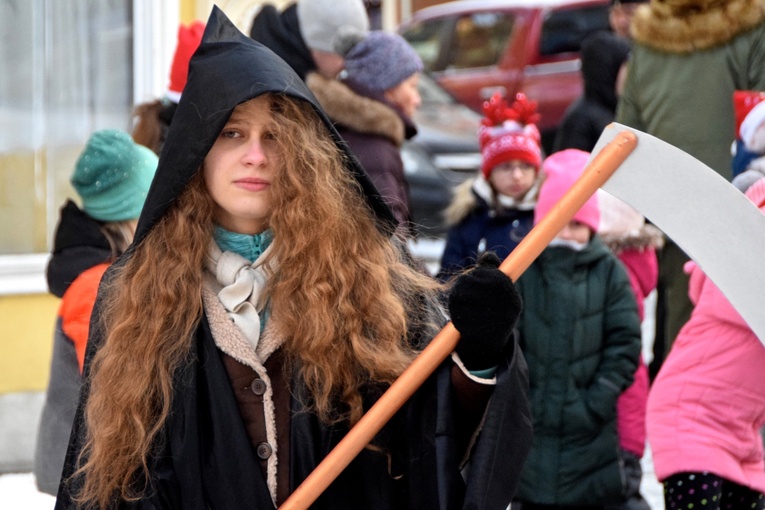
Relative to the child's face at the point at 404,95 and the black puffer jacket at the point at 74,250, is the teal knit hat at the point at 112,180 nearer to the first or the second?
the black puffer jacket at the point at 74,250

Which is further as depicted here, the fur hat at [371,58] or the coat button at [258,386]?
the fur hat at [371,58]

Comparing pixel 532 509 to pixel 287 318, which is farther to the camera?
pixel 532 509

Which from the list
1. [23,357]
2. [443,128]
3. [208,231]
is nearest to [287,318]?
[208,231]

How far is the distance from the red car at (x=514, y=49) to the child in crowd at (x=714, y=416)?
26.0 feet

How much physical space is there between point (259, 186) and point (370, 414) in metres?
0.54

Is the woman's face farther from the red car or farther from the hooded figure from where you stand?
the red car

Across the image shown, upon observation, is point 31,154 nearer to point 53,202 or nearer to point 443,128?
point 53,202

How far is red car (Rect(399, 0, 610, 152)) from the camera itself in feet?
39.4

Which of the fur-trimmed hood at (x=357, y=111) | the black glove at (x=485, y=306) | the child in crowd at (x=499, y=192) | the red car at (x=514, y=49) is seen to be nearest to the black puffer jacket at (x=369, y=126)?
the fur-trimmed hood at (x=357, y=111)

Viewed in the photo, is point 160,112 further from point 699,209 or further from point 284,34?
point 699,209

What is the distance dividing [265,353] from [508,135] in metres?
2.93

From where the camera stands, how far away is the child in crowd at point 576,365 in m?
4.45

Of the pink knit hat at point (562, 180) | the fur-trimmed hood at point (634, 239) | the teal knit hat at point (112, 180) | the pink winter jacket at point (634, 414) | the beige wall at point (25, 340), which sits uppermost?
the teal knit hat at point (112, 180)

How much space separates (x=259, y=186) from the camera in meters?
2.67
